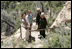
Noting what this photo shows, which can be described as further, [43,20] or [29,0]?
[29,0]

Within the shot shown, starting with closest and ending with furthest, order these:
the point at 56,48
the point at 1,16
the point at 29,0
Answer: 1. the point at 56,48
2. the point at 1,16
3. the point at 29,0

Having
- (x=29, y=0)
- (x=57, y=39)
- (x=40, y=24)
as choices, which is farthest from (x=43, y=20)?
(x=29, y=0)

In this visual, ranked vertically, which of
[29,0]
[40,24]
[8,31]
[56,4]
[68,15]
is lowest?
[8,31]

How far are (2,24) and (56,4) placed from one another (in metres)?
6.91

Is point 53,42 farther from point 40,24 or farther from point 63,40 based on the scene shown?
point 40,24

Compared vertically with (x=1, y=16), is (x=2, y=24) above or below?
below

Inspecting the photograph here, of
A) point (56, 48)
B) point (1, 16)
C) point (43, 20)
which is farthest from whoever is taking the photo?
point (1, 16)

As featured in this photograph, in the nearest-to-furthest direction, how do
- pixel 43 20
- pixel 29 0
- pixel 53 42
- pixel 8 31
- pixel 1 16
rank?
pixel 53 42, pixel 43 20, pixel 1 16, pixel 8 31, pixel 29 0

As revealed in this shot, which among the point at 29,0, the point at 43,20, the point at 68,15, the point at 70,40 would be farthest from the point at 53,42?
the point at 29,0

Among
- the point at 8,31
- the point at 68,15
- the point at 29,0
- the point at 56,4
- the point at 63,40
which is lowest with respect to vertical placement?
the point at 8,31

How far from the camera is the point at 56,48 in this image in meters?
2.55

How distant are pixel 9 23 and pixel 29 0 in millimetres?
16513

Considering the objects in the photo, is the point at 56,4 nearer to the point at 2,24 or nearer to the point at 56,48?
the point at 2,24

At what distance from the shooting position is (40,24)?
4.55 m
